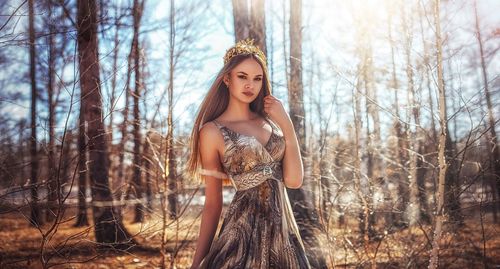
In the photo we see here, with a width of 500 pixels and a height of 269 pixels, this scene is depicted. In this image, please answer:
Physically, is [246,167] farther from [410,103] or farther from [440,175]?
[410,103]

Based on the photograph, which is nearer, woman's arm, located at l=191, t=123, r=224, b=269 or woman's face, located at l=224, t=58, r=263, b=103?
woman's arm, located at l=191, t=123, r=224, b=269

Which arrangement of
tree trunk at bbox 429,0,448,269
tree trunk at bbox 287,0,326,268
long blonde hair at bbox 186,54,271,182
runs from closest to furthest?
long blonde hair at bbox 186,54,271,182 → tree trunk at bbox 429,0,448,269 → tree trunk at bbox 287,0,326,268

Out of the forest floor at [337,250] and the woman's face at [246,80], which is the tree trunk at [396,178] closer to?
the forest floor at [337,250]

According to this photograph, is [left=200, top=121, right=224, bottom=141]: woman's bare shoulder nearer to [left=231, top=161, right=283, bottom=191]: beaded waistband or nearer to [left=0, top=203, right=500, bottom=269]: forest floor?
[left=231, top=161, right=283, bottom=191]: beaded waistband

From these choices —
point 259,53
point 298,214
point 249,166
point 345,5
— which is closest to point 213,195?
point 249,166

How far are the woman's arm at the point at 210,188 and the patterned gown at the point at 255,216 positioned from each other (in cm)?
5

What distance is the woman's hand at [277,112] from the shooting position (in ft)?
7.83

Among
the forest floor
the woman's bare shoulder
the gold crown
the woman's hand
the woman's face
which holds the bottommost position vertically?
the forest floor

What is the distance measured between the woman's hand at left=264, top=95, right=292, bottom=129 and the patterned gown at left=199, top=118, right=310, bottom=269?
9 cm

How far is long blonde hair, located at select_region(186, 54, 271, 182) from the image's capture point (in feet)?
8.16

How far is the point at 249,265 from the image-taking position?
2074 mm

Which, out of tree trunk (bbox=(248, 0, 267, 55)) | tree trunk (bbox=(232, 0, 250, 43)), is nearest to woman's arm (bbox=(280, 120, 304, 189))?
tree trunk (bbox=(248, 0, 267, 55))

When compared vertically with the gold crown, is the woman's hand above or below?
below

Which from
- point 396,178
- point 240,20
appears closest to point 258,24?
point 240,20
